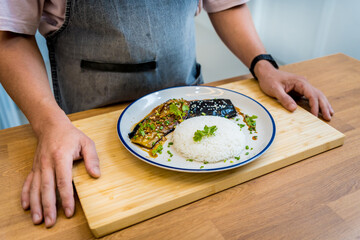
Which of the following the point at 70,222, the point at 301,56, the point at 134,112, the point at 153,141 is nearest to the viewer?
the point at 70,222

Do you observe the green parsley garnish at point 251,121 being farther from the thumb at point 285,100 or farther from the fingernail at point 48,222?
the fingernail at point 48,222

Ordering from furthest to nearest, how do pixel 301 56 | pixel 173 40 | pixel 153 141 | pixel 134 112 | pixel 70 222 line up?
pixel 301 56 < pixel 173 40 < pixel 134 112 < pixel 153 141 < pixel 70 222

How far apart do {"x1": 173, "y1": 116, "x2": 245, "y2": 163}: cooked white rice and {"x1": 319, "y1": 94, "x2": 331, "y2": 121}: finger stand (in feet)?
1.36

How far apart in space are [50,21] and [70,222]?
0.79 meters

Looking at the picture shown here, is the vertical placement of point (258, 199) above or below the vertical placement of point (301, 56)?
above

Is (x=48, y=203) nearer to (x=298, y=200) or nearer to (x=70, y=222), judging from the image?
(x=70, y=222)

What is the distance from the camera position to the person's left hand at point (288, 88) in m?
1.18

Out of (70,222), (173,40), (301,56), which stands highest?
(173,40)

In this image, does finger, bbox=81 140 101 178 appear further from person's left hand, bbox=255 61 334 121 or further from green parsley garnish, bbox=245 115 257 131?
person's left hand, bbox=255 61 334 121

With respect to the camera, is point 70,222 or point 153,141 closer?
point 70,222

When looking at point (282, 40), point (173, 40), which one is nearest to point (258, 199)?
point (173, 40)

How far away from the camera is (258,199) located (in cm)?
83

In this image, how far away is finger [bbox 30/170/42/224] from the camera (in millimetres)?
765

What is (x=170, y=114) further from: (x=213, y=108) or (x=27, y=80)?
(x=27, y=80)
